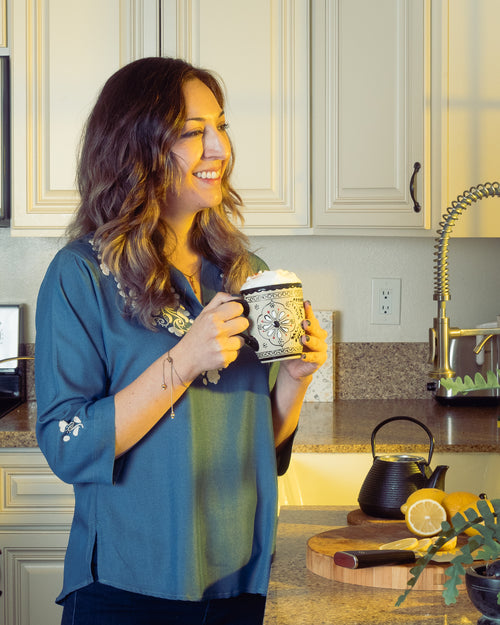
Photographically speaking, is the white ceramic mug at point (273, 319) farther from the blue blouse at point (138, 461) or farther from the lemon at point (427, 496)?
the lemon at point (427, 496)

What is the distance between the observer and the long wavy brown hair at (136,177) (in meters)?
1.24

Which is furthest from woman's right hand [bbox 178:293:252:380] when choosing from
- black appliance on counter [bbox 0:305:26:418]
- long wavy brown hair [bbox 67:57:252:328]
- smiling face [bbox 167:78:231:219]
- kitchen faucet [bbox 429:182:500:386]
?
black appliance on counter [bbox 0:305:26:418]

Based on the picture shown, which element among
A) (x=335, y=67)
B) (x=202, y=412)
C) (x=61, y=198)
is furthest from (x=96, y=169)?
(x=335, y=67)

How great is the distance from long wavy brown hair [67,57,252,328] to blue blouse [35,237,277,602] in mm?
35

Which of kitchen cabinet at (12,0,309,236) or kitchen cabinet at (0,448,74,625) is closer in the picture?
kitchen cabinet at (0,448,74,625)

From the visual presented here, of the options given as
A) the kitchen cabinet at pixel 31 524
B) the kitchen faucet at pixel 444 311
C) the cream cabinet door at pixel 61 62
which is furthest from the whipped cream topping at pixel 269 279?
the cream cabinet door at pixel 61 62

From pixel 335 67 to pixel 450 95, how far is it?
0.33m

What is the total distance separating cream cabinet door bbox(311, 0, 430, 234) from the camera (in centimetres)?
234

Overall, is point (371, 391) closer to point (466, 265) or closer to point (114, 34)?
point (466, 265)

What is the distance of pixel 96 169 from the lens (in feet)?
4.34

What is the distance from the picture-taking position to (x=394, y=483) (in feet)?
4.21

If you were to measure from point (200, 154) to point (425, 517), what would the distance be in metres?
0.62

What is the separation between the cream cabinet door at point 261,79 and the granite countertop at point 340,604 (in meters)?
1.38

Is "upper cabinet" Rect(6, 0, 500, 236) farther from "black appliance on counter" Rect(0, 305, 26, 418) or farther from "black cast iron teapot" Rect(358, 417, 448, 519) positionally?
"black cast iron teapot" Rect(358, 417, 448, 519)
